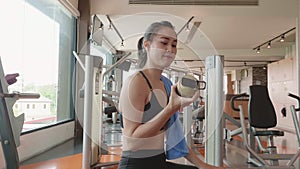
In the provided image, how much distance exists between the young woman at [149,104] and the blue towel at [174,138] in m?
0.04

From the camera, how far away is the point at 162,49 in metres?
1.04

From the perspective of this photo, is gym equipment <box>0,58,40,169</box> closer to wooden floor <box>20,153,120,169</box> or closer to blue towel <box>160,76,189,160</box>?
blue towel <box>160,76,189,160</box>

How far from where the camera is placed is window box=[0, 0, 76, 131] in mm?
3373

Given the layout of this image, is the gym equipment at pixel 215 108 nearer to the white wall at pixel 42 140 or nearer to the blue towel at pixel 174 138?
the blue towel at pixel 174 138

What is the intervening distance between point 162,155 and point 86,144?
1.76m

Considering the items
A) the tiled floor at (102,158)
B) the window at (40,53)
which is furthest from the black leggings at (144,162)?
the window at (40,53)

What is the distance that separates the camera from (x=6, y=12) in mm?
3238

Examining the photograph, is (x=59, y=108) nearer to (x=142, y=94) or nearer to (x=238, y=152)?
(x=238, y=152)

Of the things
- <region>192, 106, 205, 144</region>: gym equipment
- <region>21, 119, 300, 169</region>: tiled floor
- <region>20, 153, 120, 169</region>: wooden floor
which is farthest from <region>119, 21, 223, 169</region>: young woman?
<region>192, 106, 205, 144</region>: gym equipment

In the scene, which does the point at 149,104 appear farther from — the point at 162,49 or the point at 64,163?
the point at 64,163

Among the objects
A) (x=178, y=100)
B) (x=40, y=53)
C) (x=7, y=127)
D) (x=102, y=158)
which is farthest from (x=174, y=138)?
(x=40, y=53)

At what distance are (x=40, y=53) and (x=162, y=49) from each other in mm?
3536

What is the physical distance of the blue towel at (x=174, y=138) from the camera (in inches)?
45.6

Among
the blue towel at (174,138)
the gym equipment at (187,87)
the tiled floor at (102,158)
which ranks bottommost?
the tiled floor at (102,158)
